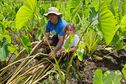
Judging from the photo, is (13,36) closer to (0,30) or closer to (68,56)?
(0,30)

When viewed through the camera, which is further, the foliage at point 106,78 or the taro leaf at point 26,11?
the taro leaf at point 26,11

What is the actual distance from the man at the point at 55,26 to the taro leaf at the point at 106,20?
2.20 ft

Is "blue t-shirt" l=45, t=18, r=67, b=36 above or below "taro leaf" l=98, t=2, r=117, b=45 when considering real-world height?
below

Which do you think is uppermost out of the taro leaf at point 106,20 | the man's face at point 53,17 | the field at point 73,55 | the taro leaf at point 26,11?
the taro leaf at point 26,11

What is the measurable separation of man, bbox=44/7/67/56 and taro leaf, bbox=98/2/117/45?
670 millimetres

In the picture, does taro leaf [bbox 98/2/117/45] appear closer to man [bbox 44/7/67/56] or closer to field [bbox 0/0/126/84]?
field [bbox 0/0/126/84]

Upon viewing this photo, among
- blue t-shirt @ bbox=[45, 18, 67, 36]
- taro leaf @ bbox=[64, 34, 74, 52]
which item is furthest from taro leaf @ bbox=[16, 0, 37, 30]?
blue t-shirt @ bbox=[45, 18, 67, 36]

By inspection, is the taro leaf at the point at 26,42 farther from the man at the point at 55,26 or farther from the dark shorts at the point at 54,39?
the dark shorts at the point at 54,39

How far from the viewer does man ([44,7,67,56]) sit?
130 inches

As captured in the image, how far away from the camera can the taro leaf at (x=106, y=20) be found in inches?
104

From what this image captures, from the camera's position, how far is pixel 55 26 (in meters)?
3.45

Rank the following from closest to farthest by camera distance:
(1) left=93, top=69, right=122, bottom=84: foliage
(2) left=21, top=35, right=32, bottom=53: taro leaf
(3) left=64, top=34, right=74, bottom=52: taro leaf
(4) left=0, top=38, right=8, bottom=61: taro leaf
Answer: (1) left=93, top=69, right=122, bottom=84: foliage < (3) left=64, top=34, right=74, bottom=52: taro leaf < (2) left=21, top=35, right=32, bottom=53: taro leaf < (4) left=0, top=38, right=8, bottom=61: taro leaf

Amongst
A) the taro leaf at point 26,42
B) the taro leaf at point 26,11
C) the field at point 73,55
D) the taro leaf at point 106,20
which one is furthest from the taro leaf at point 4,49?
the taro leaf at point 106,20

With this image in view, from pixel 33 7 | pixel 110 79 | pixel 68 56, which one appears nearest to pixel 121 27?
pixel 68 56
